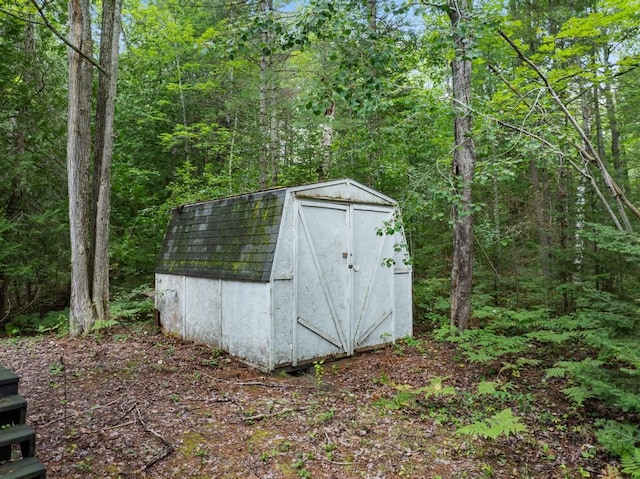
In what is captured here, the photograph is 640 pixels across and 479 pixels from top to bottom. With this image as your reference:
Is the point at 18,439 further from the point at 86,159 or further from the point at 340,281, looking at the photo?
the point at 86,159

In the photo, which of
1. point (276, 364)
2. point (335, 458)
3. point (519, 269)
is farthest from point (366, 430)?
point (519, 269)

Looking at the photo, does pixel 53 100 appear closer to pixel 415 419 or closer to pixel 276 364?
pixel 276 364

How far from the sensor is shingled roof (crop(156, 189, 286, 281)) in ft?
20.2

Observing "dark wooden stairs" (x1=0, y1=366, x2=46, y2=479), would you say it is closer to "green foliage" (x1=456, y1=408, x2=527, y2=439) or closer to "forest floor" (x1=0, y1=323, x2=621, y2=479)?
"forest floor" (x1=0, y1=323, x2=621, y2=479)

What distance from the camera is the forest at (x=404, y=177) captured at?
13.8ft

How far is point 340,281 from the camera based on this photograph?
6789 millimetres

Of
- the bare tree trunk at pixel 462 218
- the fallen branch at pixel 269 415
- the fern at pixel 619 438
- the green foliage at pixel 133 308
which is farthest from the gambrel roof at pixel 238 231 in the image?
the fern at pixel 619 438

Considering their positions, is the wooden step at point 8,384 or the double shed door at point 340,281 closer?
the wooden step at point 8,384

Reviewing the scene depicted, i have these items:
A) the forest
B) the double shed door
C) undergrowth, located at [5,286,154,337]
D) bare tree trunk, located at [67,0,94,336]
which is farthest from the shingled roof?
bare tree trunk, located at [67,0,94,336]

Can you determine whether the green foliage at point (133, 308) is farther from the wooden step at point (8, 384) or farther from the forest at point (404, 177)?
the wooden step at point (8, 384)

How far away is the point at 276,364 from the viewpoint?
5.83 meters

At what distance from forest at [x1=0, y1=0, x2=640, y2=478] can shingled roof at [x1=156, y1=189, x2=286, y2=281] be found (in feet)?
4.84

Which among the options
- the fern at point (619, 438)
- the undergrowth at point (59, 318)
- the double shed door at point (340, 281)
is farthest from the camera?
the undergrowth at point (59, 318)

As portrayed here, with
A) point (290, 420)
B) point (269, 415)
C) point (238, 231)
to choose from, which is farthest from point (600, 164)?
point (238, 231)
